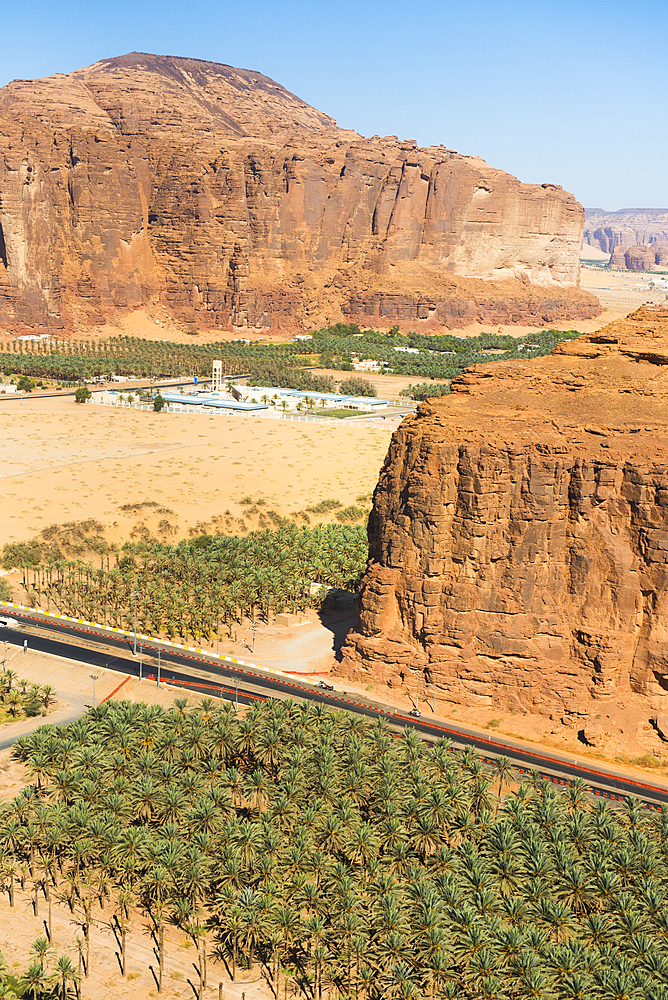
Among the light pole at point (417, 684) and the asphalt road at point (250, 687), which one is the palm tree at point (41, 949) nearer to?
the asphalt road at point (250, 687)

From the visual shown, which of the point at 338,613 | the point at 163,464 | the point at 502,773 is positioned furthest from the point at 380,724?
the point at 163,464

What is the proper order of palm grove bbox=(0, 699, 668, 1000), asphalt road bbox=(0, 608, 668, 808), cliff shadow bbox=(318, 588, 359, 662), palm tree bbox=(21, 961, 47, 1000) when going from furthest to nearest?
cliff shadow bbox=(318, 588, 359, 662) < asphalt road bbox=(0, 608, 668, 808) < palm tree bbox=(21, 961, 47, 1000) < palm grove bbox=(0, 699, 668, 1000)

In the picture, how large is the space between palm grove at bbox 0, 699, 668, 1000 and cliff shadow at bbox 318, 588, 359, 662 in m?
23.7

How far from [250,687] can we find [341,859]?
863 inches

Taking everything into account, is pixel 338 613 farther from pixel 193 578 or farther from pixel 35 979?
pixel 35 979

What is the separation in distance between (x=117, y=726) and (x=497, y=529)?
22.3 metres

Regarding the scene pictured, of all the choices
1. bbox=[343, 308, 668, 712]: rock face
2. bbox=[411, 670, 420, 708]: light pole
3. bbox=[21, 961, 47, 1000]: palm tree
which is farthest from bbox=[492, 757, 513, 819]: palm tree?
bbox=[21, 961, 47, 1000]: palm tree

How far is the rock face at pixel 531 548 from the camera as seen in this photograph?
54250 mm

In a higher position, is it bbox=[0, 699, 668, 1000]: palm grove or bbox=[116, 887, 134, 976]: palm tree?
bbox=[0, 699, 668, 1000]: palm grove

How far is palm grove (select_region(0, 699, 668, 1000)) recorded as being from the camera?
112 feet

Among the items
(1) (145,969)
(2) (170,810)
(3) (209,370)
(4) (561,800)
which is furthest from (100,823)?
(3) (209,370)

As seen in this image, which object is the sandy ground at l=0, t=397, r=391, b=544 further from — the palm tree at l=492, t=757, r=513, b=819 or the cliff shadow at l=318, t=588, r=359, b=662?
the palm tree at l=492, t=757, r=513, b=819

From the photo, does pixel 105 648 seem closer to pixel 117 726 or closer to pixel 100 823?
pixel 117 726

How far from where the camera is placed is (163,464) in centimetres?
11794
